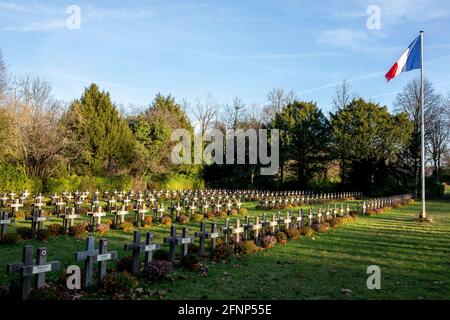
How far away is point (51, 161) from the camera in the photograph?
3281 cm

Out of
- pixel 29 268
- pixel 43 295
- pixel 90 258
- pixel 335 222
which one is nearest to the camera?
pixel 43 295

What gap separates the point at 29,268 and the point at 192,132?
4466 cm

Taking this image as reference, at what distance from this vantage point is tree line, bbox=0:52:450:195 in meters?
32.2

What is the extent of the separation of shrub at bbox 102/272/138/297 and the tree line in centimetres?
2372

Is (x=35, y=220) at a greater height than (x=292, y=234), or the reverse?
(x=35, y=220)

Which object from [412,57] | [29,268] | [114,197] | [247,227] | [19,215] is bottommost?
[19,215]

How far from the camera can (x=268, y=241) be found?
13453mm

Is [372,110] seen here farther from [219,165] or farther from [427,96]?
[219,165]

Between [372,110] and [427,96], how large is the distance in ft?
24.8

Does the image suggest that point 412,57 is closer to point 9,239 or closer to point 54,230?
point 54,230

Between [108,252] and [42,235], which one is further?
[42,235]

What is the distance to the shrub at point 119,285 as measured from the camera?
25.0 ft

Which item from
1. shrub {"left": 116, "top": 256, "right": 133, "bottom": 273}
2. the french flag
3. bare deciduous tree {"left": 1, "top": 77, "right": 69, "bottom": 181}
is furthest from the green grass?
bare deciduous tree {"left": 1, "top": 77, "right": 69, "bottom": 181}

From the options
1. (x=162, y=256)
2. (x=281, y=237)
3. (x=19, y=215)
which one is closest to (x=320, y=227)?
(x=281, y=237)
